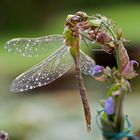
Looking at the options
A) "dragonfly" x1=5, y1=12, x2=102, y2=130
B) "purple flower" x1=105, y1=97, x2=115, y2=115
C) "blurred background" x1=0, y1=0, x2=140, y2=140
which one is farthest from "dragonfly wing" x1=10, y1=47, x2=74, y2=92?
Answer: "blurred background" x1=0, y1=0, x2=140, y2=140

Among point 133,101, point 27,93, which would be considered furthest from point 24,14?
point 133,101

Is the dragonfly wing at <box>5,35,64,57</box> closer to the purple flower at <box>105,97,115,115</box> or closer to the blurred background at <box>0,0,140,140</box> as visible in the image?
the purple flower at <box>105,97,115,115</box>

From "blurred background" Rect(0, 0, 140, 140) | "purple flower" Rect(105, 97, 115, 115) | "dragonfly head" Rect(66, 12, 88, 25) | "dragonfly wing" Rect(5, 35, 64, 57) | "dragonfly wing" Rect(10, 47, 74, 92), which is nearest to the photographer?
"purple flower" Rect(105, 97, 115, 115)

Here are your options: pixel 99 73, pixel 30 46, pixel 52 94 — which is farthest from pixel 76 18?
pixel 52 94

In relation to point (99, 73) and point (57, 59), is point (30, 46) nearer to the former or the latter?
point (57, 59)

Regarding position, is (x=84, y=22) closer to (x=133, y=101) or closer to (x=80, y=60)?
(x=80, y=60)

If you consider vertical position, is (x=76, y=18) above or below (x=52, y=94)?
above

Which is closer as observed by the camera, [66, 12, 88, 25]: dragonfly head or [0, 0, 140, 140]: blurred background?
[66, 12, 88, 25]: dragonfly head
